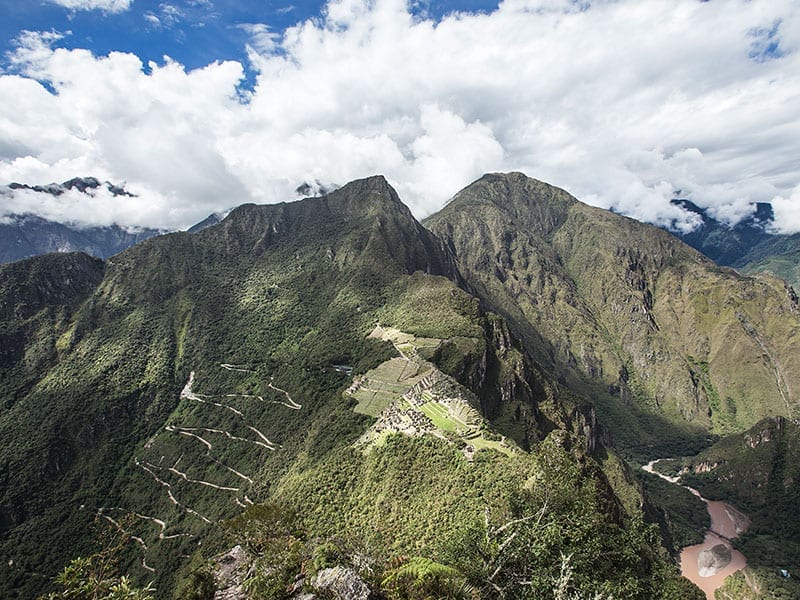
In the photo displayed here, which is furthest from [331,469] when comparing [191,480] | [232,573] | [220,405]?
[220,405]

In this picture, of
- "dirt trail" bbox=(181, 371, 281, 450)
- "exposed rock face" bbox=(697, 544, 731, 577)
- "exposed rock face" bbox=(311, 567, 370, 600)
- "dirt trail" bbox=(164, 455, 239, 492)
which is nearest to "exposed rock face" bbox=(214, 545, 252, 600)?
"exposed rock face" bbox=(311, 567, 370, 600)

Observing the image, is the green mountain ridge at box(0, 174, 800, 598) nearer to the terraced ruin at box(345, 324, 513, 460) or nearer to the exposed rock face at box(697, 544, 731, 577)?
the terraced ruin at box(345, 324, 513, 460)

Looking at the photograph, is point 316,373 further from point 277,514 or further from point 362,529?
point 277,514

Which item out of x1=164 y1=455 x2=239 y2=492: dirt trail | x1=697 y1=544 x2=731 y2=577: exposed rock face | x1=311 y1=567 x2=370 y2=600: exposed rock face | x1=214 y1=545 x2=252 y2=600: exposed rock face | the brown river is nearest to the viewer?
x1=311 y1=567 x2=370 y2=600: exposed rock face

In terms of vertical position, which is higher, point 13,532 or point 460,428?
point 460,428

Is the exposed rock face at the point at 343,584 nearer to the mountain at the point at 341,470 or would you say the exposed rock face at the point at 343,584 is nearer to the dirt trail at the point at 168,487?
the mountain at the point at 341,470

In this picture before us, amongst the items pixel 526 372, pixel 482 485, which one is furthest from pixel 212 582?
pixel 526 372

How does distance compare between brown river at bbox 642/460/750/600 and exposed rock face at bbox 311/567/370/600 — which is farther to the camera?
brown river at bbox 642/460/750/600
